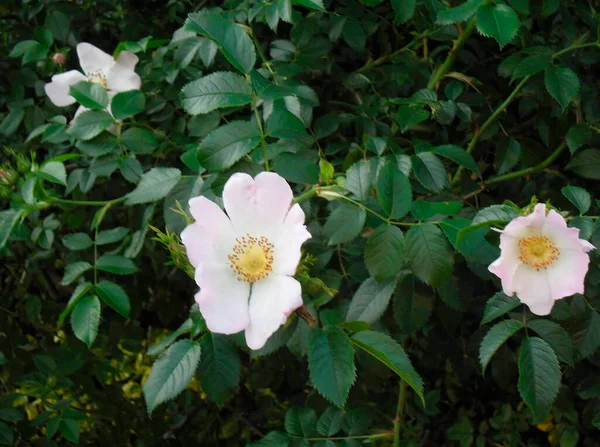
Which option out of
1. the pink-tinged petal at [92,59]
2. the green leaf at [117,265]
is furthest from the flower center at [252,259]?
the pink-tinged petal at [92,59]

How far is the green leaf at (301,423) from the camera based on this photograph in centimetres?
124

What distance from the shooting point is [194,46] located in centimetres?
140

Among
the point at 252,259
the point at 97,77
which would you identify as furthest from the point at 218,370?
the point at 97,77

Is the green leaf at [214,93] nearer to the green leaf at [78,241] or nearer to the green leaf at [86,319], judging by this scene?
the green leaf at [86,319]

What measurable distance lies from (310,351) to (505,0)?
2.47 ft

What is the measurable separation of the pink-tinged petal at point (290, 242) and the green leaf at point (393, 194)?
172 millimetres

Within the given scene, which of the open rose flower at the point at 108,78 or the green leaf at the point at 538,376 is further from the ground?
the open rose flower at the point at 108,78

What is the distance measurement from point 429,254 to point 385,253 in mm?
63

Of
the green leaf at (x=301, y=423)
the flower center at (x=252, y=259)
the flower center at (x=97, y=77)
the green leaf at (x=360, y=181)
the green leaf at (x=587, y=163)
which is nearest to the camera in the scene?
the flower center at (x=252, y=259)

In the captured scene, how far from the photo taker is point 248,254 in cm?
91

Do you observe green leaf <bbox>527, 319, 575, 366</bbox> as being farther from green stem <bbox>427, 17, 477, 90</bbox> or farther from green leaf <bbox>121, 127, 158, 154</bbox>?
green leaf <bbox>121, 127, 158, 154</bbox>

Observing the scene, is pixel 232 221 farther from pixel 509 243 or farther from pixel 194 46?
pixel 194 46

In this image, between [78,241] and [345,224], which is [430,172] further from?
[78,241]

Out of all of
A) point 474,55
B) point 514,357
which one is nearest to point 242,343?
point 514,357
